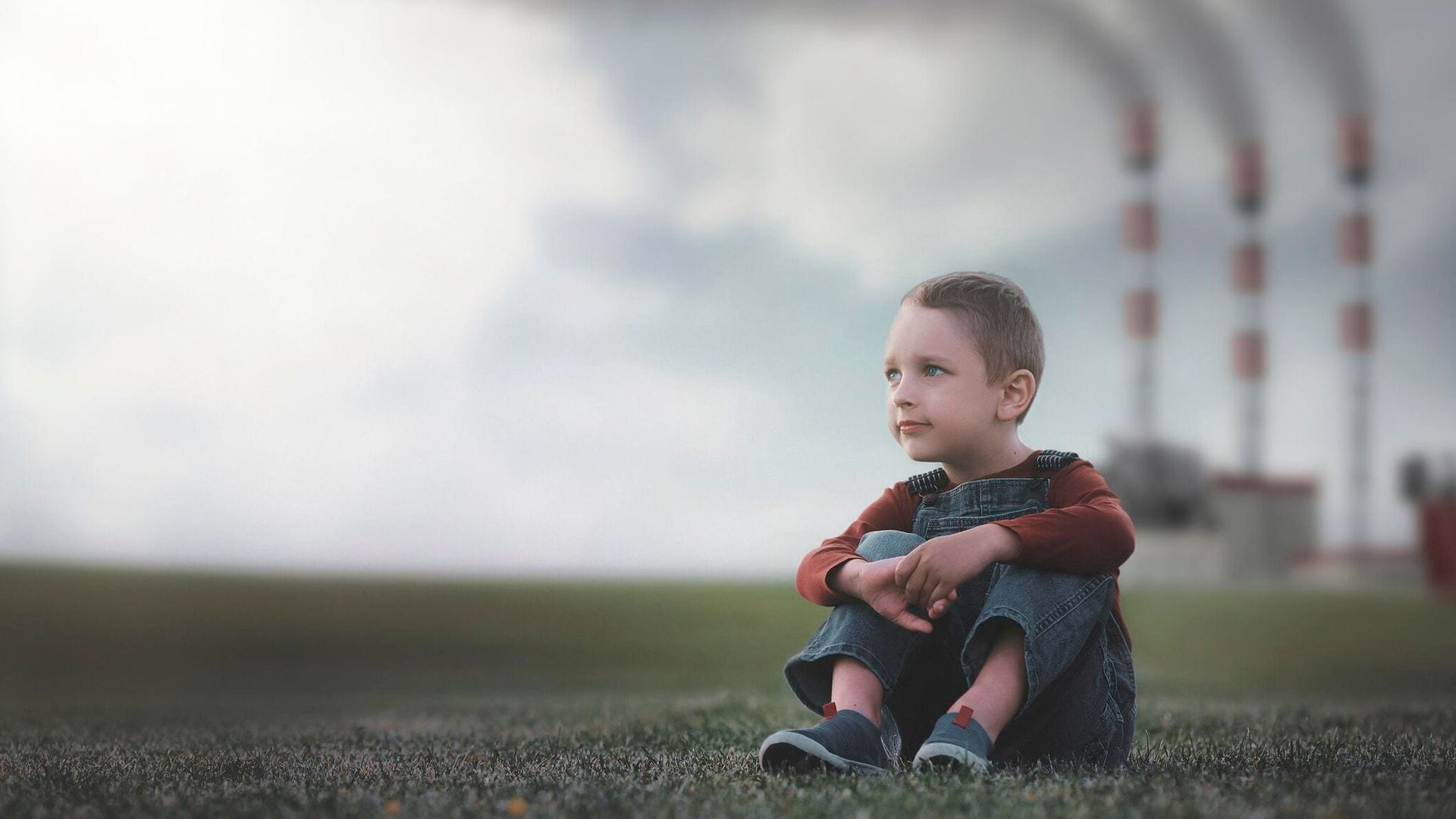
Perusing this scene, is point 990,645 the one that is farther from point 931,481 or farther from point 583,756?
point 583,756

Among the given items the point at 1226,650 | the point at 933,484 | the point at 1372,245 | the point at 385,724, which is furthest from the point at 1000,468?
the point at 1372,245

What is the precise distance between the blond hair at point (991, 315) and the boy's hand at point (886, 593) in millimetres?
507

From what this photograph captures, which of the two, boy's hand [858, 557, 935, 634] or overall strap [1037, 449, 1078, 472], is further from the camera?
overall strap [1037, 449, 1078, 472]

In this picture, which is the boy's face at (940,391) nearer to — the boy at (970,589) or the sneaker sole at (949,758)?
the boy at (970,589)

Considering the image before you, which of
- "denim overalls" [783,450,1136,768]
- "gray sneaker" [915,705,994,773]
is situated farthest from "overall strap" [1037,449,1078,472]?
"gray sneaker" [915,705,994,773]

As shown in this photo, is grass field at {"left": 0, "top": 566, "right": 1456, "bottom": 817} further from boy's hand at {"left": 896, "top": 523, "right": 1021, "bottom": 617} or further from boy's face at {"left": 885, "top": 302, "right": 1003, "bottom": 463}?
boy's face at {"left": 885, "top": 302, "right": 1003, "bottom": 463}

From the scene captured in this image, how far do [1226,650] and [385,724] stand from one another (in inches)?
835

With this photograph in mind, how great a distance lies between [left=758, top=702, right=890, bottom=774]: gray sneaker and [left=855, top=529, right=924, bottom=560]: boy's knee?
0.33m

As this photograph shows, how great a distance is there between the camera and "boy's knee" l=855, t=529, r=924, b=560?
256 centimetres

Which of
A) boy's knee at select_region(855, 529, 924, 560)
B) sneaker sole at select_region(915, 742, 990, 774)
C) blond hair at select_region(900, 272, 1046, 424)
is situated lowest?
sneaker sole at select_region(915, 742, 990, 774)

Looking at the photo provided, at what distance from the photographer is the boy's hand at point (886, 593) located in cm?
245

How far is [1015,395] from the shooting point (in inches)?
106

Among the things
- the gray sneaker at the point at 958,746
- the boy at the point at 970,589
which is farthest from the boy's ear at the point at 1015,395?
the gray sneaker at the point at 958,746

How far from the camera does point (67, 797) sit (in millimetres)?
2367
